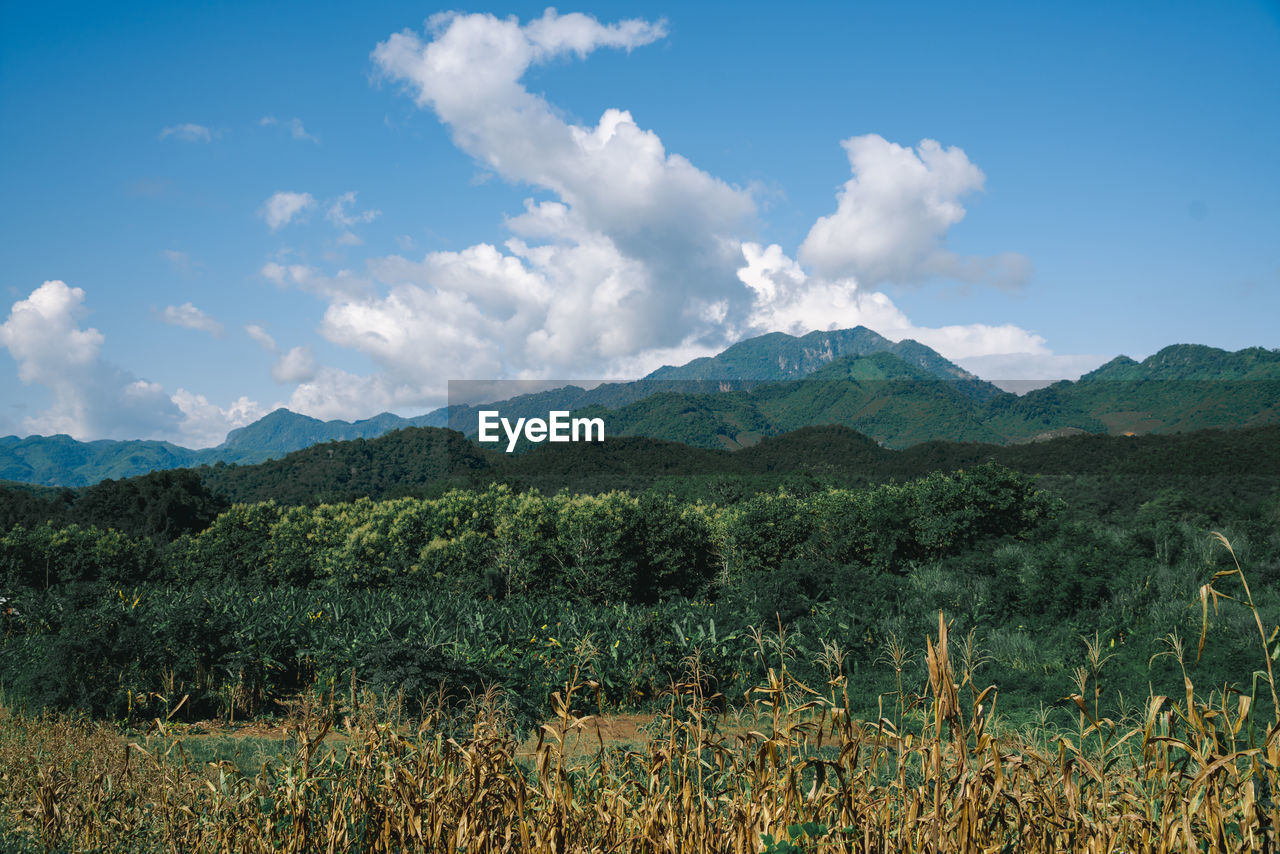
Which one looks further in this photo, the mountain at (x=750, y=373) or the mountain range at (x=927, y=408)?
the mountain at (x=750, y=373)

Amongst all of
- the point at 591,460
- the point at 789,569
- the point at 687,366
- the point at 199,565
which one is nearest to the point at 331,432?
the point at 687,366

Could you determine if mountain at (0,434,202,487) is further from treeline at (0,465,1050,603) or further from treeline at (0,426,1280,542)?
treeline at (0,465,1050,603)

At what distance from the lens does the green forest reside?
8.05 meters

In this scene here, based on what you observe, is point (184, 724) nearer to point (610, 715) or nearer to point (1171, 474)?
point (610, 715)

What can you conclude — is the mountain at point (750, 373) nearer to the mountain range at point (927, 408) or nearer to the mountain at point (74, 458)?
the mountain range at point (927, 408)

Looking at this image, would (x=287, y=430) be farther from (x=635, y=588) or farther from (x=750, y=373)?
(x=635, y=588)

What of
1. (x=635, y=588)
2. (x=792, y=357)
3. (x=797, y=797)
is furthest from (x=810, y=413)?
(x=792, y=357)

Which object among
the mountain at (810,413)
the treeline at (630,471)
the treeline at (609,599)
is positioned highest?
the mountain at (810,413)

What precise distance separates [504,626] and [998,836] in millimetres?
8849

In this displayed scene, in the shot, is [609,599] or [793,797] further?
[609,599]

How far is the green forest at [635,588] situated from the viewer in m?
8.05

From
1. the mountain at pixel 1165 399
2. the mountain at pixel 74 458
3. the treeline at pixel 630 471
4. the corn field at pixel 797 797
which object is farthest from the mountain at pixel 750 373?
the corn field at pixel 797 797

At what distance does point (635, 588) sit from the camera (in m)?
17.4

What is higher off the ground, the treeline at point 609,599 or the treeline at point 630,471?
the treeline at point 630,471
